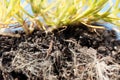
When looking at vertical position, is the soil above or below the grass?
below

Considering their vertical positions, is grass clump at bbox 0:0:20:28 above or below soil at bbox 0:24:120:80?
above

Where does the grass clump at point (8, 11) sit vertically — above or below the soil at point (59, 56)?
above

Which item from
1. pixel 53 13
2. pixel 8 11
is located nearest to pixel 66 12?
pixel 53 13

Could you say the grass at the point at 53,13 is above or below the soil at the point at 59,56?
above

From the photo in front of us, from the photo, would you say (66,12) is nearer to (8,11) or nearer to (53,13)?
(53,13)

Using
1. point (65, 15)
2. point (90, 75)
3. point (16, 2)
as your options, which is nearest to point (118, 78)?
point (90, 75)

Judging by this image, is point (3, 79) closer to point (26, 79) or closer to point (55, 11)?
point (26, 79)
